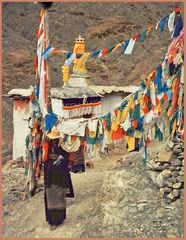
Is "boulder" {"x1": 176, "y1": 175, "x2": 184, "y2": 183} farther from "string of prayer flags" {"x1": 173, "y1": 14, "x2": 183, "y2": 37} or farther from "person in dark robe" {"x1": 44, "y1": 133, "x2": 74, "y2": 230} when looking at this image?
"string of prayer flags" {"x1": 173, "y1": 14, "x2": 183, "y2": 37}

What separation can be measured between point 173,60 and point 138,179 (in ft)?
9.17

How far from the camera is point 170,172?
9758 millimetres

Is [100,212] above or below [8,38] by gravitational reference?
below

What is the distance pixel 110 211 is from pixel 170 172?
144 cm

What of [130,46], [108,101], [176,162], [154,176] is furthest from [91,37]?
[176,162]

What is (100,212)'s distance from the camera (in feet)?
32.7

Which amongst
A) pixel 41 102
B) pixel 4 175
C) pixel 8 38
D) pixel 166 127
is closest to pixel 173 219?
pixel 166 127

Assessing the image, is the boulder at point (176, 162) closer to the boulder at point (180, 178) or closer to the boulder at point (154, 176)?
the boulder at point (180, 178)

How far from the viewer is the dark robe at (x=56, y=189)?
10.0 m

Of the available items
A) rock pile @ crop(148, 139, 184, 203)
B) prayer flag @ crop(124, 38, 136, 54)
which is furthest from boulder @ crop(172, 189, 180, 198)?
prayer flag @ crop(124, 38, 136, 54)

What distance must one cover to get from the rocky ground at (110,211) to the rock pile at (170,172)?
0.15 metres

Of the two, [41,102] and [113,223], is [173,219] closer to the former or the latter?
[113,223]

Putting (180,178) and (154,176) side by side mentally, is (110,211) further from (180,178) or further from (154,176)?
(180,178)

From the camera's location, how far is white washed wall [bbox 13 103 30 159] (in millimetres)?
15211
